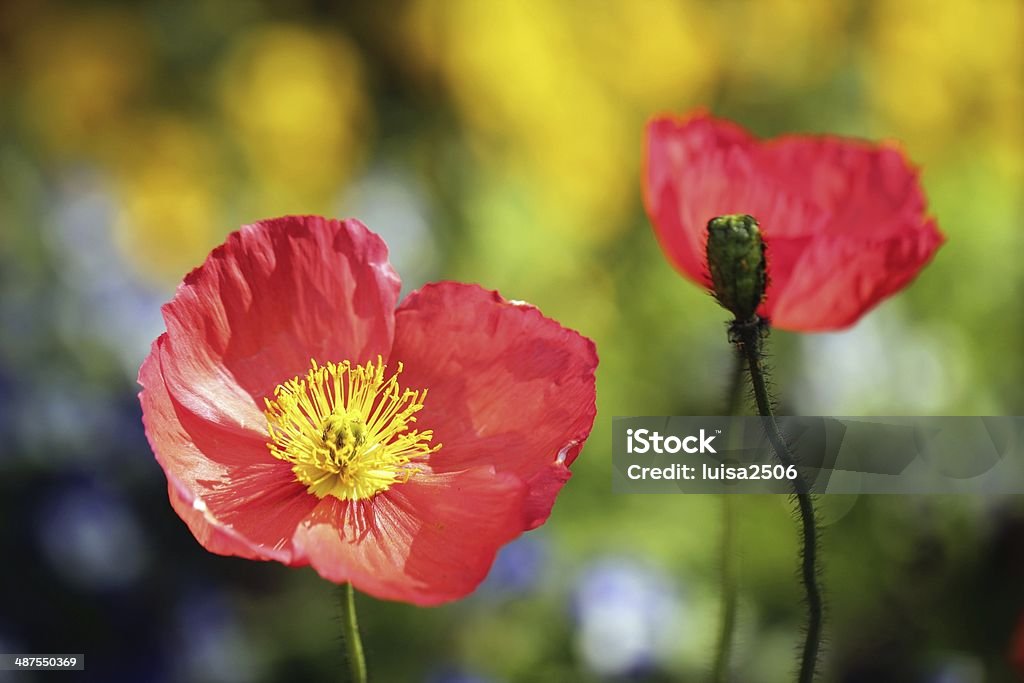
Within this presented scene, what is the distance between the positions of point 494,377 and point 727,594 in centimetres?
17

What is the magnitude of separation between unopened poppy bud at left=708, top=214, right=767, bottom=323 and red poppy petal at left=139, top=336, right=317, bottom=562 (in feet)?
0.77

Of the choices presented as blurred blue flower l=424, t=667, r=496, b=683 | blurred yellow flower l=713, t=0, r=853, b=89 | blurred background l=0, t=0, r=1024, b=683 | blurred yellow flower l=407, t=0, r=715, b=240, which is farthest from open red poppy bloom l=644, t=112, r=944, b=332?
blurred yellow flower l=713, t=0, r=853, b=89

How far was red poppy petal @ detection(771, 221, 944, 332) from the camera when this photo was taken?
0.62 metres

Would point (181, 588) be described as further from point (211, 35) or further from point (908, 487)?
point (211, 35)

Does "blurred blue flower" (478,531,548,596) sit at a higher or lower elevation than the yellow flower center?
higher

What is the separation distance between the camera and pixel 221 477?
59cm

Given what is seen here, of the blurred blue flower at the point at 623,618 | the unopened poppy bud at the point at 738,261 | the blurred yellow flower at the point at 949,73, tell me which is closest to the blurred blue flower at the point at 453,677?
the blurred blue flower at the point at 623,618

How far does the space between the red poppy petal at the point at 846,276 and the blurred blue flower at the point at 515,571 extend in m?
0.62

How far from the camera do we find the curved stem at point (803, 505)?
450 mm

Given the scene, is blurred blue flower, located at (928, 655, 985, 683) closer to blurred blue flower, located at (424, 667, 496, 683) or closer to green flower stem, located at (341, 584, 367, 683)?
blurred blue flower, located at (424, 667, 496, 683)

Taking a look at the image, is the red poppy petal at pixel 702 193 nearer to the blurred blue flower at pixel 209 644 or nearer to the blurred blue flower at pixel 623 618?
the blurred blue flower at pixel 623 618

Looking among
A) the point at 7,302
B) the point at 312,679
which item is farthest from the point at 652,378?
the point at 7,302

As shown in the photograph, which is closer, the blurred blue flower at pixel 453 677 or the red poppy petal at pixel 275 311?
the red poppy petal at pixel 275 311

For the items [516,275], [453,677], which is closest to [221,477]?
[453,677]
